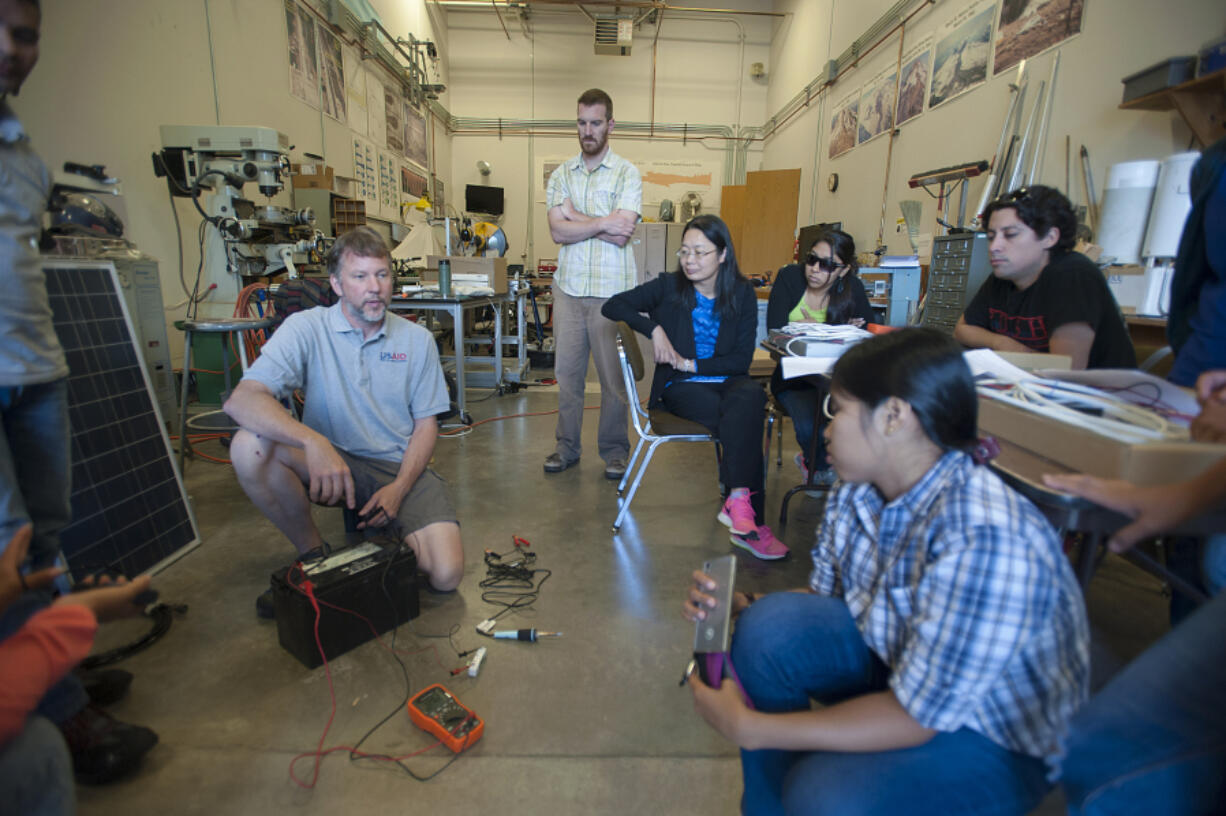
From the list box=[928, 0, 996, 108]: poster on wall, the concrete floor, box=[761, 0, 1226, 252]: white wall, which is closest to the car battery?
the concrete floor

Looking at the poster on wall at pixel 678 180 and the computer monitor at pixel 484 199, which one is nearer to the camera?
the computer monitor at pixel 484 199

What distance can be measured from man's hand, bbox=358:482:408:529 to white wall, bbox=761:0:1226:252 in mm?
3664

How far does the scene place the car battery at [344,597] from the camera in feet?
4.77

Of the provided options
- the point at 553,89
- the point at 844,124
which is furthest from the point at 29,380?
the point at 553,89

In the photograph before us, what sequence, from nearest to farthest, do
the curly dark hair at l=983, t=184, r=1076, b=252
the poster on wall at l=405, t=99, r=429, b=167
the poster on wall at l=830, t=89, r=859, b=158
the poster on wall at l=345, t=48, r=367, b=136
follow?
1. the curly dark hair at l=983, t=184, r=1076, b=252
2. the poster on wall at l=345, t=48, r=367, b=136
3. the poster on wall at l=830, t=89, r=859, b=158
4. the poster on wall at l=405, t=99, r=429, b=167

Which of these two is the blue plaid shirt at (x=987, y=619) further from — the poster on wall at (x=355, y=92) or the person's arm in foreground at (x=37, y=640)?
the poster on wall at (x=355, y=92)

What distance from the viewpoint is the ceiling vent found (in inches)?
302

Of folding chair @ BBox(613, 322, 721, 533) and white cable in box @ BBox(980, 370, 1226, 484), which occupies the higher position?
white cable in box @ BBox(980, 370, 1226, 484)

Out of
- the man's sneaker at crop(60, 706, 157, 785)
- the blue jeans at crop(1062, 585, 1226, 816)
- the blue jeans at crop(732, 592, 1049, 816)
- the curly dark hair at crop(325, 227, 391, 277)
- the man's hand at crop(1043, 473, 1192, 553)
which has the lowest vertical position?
the man's sneaker at crop(60, 706, 157, 785)

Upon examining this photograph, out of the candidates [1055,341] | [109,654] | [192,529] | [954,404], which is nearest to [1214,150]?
[1055,341]

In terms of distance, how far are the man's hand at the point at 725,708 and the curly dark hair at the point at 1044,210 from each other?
1.88 meters

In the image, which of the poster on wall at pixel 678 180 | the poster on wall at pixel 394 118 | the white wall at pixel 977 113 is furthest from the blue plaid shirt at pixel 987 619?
the poster on wall at pixel 678 180

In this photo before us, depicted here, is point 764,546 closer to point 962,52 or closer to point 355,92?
point 962,52

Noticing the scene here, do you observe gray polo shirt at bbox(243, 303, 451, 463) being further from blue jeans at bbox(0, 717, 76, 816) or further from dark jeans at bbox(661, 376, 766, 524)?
blue jeans at bbox(0, 717, 76, 816)
